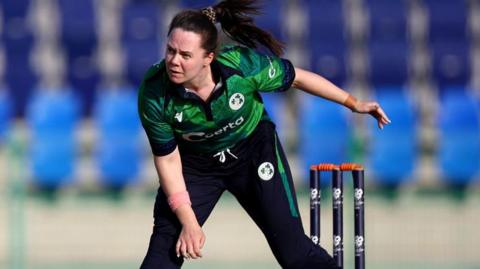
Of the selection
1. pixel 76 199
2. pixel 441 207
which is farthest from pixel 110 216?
pixel 441 207

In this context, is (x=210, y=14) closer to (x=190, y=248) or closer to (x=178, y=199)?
(x=178, y=199)

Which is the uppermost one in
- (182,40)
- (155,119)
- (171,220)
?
(182,40)

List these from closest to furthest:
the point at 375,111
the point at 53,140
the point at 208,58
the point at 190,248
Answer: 1. the point at 208,58
2. the point at 190,248
3. the point at 375,111
4. the point at 53,140

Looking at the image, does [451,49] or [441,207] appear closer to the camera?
[441,207]

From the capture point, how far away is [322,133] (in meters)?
10.9

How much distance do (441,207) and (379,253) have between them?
0.64 metres

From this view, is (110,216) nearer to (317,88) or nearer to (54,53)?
(54,53)

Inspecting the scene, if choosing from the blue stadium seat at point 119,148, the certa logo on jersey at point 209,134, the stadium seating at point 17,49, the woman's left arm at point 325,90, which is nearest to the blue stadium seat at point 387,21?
the blue stadium seat at point 119,148

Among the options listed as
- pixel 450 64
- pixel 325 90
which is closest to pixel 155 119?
pixel 325 90

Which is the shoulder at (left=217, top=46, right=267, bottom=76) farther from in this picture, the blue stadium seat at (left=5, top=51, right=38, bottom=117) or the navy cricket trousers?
the blue stadium seat at (left=5, top=51, right=38, bottom=117)

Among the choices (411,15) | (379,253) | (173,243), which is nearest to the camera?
(173,243)

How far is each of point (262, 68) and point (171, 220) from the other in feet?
2.81

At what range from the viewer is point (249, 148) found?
6387 mm

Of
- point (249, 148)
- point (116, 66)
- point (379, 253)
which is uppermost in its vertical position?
point (116, 66)
